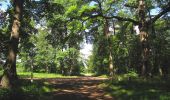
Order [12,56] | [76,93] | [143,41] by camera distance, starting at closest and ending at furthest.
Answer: [12,56]
[76,93]
[143,41]

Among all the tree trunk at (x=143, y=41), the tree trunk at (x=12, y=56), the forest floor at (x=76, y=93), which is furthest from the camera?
the tree trunk at (x=143, y=41)

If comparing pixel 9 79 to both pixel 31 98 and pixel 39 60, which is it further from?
pixel 39 60

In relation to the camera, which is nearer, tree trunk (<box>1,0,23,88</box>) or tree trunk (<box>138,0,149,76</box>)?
tree trunk (<box>1,0,23,88</box>)

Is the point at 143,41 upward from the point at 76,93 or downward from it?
upward

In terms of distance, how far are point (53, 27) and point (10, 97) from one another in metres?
14.0

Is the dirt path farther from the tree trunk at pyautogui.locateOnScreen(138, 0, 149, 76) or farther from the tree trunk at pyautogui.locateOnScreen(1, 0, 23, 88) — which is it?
the tree trunk at pyautogui.locateOnScreen(138, 0, 149, 76)

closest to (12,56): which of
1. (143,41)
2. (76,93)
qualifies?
(76,93)

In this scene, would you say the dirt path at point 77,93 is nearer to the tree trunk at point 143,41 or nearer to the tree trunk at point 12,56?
the tree trunk at point 12,56

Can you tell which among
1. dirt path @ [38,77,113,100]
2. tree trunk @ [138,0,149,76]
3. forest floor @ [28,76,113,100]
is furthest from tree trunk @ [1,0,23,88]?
tree trunk @ [138,0,149,76]

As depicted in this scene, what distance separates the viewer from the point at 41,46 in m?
84.8

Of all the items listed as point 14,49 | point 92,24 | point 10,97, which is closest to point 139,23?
point 92,24

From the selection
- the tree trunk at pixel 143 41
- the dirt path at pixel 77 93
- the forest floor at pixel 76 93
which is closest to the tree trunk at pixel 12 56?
the forest floor at pixel 76 93

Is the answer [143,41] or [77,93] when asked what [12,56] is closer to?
[77,93]

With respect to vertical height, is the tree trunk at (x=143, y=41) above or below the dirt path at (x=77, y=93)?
above
